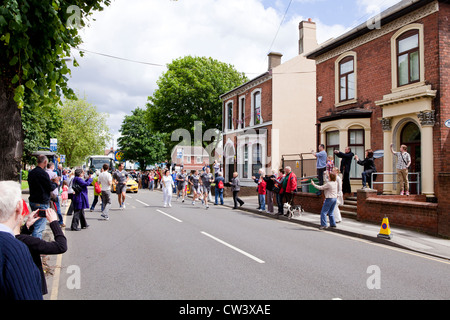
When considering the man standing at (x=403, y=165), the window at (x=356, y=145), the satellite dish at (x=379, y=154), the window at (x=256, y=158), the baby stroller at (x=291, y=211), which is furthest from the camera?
the window at (x=256, y=158)

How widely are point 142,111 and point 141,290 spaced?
2528 inches

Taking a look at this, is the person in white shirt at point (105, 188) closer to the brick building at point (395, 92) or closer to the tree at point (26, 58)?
the tree at point (26, 58)

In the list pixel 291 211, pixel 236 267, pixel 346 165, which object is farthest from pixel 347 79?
pixel 236 267

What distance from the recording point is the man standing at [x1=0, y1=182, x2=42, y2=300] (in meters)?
2.07

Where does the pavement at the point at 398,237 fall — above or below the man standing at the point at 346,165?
below

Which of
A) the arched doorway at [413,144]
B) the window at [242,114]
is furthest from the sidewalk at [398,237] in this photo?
the window at [242,114]

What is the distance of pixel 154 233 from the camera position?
396 inches

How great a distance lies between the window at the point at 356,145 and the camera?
1667 centimetres

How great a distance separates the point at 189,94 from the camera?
3700cm

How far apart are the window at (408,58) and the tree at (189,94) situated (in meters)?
24.0

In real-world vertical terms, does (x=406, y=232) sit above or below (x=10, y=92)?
below
